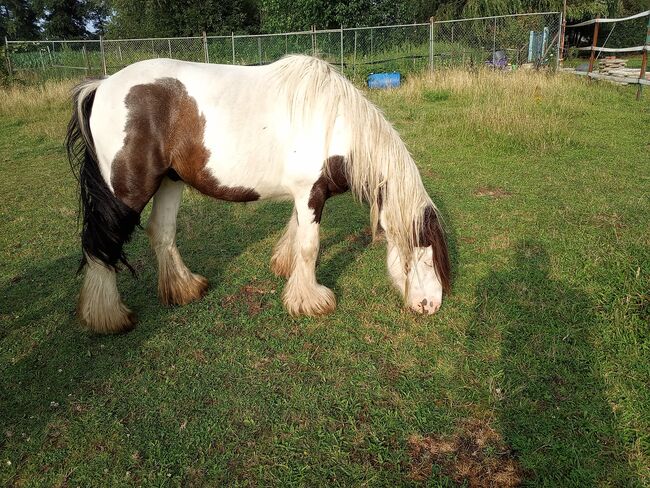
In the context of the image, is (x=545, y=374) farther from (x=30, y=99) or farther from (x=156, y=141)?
(x=30, y=99)

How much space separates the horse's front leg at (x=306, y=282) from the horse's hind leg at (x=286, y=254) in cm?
49

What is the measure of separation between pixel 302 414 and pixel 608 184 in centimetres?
513

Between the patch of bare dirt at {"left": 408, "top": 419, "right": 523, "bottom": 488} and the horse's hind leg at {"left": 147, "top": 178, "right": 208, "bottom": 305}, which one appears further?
the horse's hind leg at {"left": 147, "top": 178, "right": 208, "bottom": 305}

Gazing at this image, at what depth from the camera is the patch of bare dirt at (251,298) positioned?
12.1 feet

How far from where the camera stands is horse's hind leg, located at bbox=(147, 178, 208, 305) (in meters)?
3.55

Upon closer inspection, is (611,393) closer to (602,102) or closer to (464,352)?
(464,352)

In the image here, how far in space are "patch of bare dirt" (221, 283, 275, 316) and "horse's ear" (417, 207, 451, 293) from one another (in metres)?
1.38

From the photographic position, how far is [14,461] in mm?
2342

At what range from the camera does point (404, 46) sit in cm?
1474

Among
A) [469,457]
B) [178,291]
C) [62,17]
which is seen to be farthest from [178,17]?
[469,457]

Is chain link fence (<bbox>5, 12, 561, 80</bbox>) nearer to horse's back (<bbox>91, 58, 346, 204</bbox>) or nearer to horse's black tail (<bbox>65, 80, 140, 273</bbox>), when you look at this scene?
horse's back (<bbox>91, 58, 346, 204</bbox>)

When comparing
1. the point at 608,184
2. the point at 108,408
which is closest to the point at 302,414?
the point at 108,408

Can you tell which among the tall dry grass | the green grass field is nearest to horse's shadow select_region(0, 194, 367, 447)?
the green grass field

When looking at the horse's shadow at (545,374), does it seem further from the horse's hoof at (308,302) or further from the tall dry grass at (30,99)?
the tall dry grass at (30,99)
